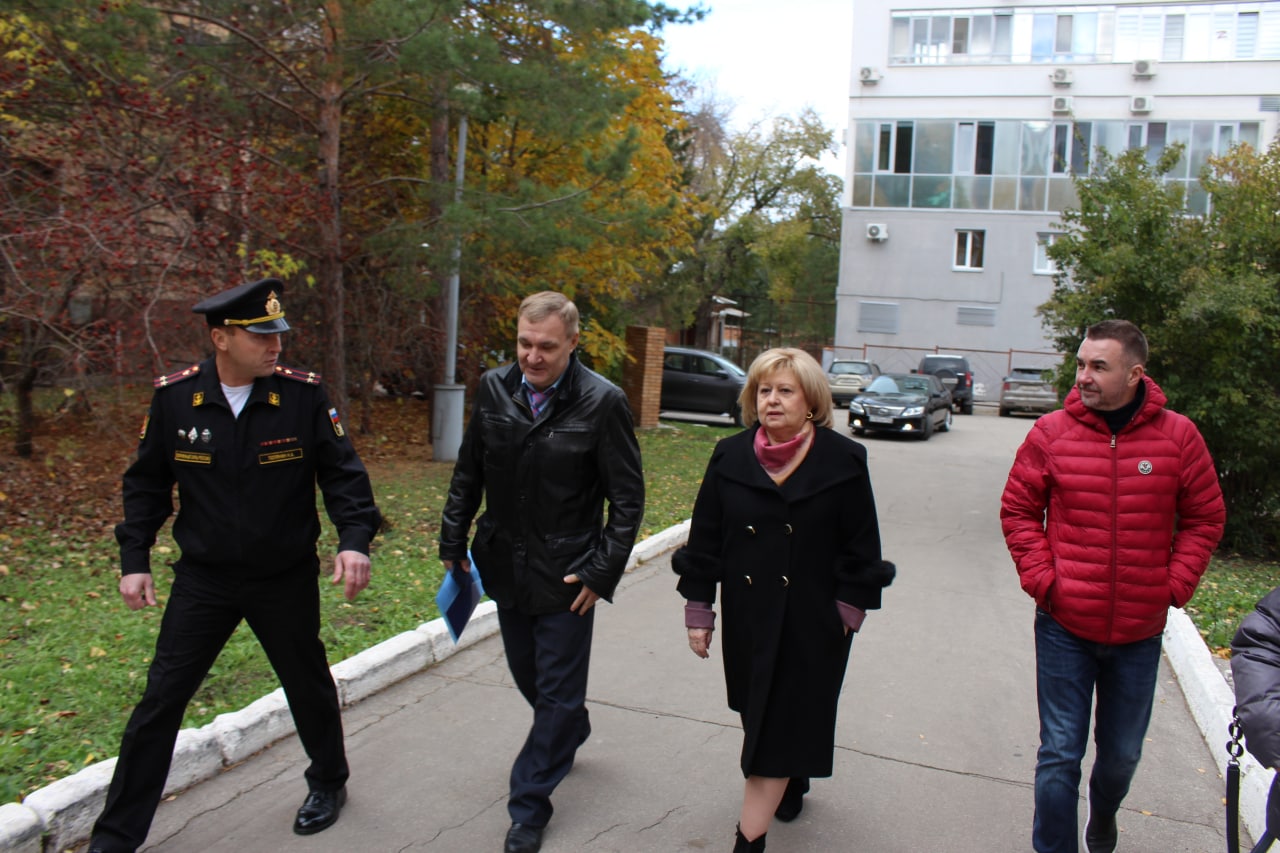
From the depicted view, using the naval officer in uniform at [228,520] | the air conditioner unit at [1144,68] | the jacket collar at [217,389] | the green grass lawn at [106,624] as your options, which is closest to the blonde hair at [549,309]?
the naval officer in uniform at [228,520]

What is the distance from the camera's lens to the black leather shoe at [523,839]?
3.77 metres

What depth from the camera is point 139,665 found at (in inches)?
211

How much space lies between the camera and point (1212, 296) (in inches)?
360

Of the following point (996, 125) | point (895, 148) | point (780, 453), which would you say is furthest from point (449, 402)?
point (996, 125)

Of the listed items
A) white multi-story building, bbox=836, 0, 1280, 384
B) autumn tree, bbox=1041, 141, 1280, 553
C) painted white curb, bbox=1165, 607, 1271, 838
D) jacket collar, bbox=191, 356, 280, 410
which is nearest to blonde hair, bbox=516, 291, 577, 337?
jacket collar, bbox=191, 356, 280, 410

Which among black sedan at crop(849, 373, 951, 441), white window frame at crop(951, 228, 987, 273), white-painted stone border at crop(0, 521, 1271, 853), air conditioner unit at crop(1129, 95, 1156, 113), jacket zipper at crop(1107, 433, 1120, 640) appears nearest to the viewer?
jacket zipper at crop(1107, 433, 1120, 640)

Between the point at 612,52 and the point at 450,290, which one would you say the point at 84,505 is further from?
the point at 612,52

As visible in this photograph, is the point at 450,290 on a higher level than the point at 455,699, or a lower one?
higher

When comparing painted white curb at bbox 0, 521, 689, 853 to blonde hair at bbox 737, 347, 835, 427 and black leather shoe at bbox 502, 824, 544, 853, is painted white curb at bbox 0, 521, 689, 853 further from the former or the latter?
blonde hair at bbox 737, 347, 835, 427

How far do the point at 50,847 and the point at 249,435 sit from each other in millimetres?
1631

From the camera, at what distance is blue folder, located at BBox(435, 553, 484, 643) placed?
13.8 feet

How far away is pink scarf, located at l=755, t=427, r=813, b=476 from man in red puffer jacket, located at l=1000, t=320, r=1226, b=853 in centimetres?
81

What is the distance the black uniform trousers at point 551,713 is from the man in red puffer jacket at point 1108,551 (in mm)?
1659

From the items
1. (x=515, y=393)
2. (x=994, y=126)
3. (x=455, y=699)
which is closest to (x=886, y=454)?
(x=455, y=699)
